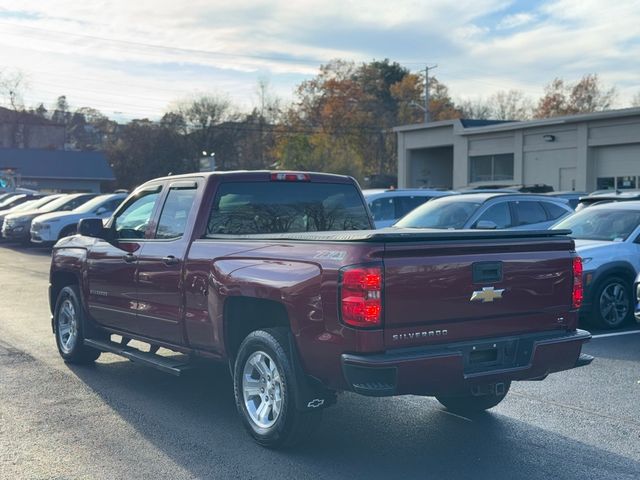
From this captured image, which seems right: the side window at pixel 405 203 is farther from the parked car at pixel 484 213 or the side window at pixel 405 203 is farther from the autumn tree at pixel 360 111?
the autumn tree at pixel 360 111

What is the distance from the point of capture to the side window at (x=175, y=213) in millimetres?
6773

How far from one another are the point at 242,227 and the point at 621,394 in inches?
148

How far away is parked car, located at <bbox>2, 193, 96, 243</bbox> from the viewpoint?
25609 mm

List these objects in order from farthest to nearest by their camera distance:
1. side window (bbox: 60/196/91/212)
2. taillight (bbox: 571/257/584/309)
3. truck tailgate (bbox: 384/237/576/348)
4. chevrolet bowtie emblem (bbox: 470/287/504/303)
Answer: side window (bbox: 60/196/91/212), taillight (bbox: 571/257/584/309), chevrolet bowtie emblem (bbox: 470/287/504/303), truck tailgate (bbox: 384/237/576/348)

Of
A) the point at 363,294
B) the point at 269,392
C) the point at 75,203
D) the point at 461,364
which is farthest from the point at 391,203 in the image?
the point at 75,203

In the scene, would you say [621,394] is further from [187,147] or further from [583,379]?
[187,147]

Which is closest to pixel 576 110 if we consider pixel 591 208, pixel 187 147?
pixel 187 147

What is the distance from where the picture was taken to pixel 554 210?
14.4 meters

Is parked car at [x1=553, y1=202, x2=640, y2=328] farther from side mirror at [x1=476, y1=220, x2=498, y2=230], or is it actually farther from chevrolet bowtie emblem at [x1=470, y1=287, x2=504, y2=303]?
chevrolet bowtie emblem at [x1=470, y1=287, x2=504, y2=303]

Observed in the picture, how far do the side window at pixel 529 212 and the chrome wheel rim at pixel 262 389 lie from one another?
884cm

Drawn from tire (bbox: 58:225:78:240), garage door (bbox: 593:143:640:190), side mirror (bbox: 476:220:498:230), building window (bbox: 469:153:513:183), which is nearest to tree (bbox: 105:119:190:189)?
building window (bbox: 469:153:513:183)

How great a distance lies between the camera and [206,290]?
611cm

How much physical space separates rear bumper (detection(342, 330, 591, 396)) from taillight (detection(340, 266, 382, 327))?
0.23 m

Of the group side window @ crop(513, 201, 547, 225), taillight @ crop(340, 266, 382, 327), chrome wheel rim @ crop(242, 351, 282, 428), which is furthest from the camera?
side window @ crop(513, 201, 547, 225)
